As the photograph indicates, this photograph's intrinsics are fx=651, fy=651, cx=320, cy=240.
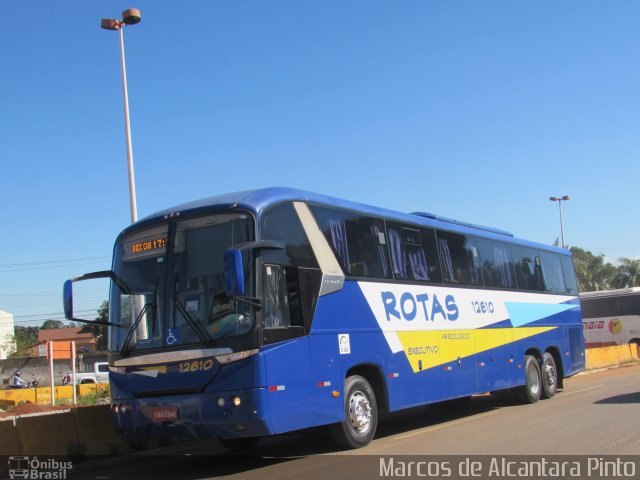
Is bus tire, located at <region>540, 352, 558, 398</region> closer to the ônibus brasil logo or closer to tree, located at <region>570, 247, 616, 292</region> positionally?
the ônibus brasil logo

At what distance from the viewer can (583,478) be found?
7164 millimetres

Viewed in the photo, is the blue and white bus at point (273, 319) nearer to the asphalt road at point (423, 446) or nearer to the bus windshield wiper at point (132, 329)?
the bus windshield wiper at point (132, 329)

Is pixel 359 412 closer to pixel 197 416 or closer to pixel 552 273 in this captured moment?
pixel 197 416

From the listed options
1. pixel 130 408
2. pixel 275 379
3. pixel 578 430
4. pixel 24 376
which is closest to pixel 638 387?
pixel 578 430

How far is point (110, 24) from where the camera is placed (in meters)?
17.7

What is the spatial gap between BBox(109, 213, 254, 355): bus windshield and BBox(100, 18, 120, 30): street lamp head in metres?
10.6

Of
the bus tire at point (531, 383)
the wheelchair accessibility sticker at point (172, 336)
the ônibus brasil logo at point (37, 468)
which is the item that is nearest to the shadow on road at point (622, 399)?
the bus tire at point (531, 383)

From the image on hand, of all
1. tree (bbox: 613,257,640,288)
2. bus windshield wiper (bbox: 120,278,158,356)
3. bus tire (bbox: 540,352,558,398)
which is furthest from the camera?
tree (bbox: 613,257,640,288)

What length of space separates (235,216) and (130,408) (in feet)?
9.87

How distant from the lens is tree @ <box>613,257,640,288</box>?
65.5 meters

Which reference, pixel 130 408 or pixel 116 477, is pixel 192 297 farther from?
pixel 116 477

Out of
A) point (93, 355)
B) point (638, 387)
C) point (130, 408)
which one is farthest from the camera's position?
point (93, 355)

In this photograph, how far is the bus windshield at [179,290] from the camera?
834cm

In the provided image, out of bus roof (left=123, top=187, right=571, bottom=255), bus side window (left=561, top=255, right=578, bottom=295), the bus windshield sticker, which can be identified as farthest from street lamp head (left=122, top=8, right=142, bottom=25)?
bus side window (left=561, top=255, right=578, bottom=295)
